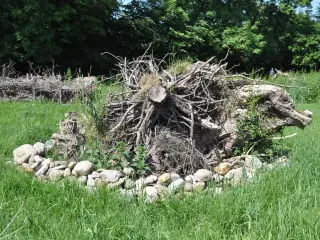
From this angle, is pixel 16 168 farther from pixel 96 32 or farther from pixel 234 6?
pixel 234 6

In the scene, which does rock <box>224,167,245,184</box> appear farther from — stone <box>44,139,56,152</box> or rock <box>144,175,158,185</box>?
stone <box>44,139,56,152</box>

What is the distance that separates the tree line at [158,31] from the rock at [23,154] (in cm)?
940

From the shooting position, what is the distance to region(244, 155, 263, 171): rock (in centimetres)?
530

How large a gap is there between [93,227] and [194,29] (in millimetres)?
22858

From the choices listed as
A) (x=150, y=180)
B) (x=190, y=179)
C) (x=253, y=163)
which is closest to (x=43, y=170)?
(x=150, y=180)

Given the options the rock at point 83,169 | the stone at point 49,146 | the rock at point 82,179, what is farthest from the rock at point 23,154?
the rock at point 82,179

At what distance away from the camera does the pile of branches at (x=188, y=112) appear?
18.2 feet

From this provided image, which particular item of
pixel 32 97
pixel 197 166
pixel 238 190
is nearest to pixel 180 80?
pixel 197 166

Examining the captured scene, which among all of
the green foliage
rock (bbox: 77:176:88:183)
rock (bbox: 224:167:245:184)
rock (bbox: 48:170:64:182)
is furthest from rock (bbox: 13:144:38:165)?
the green foliage

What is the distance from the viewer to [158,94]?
543cm

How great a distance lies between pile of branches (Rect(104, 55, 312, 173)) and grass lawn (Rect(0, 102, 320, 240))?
1216mm

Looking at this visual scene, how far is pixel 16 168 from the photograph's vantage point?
5.38m

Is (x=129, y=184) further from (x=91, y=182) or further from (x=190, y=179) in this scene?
(x=190, y=179)

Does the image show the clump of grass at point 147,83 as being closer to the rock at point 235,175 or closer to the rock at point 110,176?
the rock at point 110,176
